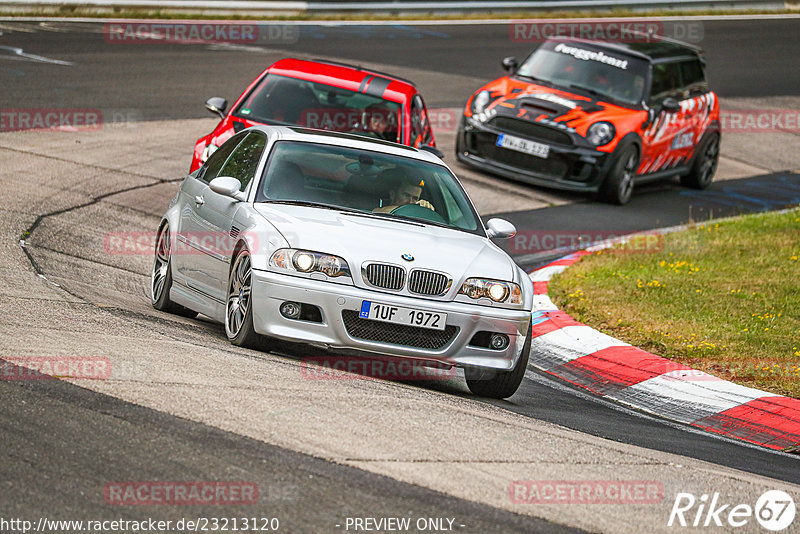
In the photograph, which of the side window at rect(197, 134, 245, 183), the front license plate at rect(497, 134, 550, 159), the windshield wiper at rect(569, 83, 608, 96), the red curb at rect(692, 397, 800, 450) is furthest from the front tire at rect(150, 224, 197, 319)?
the windshield wiper at rect(569, 83, 608, 96)

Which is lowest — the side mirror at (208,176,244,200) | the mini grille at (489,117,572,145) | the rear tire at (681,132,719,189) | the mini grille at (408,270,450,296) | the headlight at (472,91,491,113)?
the rear tire at (681,132,719,189)

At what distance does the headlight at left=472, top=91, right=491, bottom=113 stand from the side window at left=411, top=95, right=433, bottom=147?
9.88 ft

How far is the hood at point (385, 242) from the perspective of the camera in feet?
23.5

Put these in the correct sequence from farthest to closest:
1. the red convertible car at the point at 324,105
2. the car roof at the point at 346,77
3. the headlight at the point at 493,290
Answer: the car roof at the point at 346,77
the red convertible car at the point at 324,105
the headlight at the point at 493,290

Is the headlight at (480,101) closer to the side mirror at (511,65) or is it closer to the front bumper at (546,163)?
the front bumper at (546,163)

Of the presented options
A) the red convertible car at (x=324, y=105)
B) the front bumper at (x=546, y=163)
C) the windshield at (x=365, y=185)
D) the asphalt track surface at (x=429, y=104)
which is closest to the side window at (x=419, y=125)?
the red convertible car at (x=324, y=105)

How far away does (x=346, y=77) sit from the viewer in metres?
12.5

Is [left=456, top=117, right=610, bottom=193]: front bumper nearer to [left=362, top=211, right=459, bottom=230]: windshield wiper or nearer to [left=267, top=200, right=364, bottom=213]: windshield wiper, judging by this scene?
[left=362, top=211, right=459, bottom=230]: windshield wiper

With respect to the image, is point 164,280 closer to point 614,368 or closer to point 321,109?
point 614,368

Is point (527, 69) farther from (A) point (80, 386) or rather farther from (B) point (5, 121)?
(A) point (80, 386)

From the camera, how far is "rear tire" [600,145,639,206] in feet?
51.6

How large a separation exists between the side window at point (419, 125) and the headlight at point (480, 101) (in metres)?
3.01

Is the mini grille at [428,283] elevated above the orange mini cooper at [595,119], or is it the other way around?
the mini grille at [428,283]

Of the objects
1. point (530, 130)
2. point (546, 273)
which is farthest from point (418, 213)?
point (530, 130)
